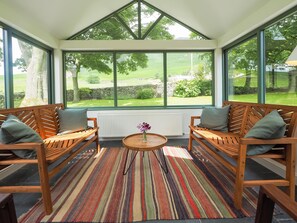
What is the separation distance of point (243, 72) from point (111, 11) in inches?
113

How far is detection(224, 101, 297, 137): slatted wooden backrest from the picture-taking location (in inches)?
77.7

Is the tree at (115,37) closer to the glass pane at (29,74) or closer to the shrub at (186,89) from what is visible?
the glass pane at (29,74)

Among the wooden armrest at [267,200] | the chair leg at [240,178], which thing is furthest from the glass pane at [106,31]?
the wooden armrest at [267,200]

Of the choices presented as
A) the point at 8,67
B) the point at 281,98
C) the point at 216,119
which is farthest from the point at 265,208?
the point at 8,67

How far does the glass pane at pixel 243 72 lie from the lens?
10.7 feet

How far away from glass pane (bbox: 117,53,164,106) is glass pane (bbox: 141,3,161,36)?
23.2 inches

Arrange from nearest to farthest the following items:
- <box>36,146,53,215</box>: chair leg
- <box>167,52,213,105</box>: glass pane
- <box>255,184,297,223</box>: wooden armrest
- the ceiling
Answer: <box>255,184,297,223</box>: wooden armrest
<box>36,146,53,215</box>: chair leg
the ceiling
<box>167,52,213,105</box>: glass pane

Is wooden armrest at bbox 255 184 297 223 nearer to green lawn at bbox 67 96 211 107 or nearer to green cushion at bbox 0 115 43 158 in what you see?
green cushion at bbox 0 115 43 158

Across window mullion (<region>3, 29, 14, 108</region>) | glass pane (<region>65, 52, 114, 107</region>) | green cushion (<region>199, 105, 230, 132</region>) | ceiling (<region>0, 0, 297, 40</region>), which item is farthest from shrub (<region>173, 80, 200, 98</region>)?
window mullion (<region>3, 29, 14, 108</region>)

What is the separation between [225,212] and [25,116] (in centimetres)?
260

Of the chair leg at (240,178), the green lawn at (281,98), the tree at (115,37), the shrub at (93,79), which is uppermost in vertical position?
the tree at (115,37)

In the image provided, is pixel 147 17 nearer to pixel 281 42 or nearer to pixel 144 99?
pixel 144 99

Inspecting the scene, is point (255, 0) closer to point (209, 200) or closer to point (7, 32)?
point (209, 200)

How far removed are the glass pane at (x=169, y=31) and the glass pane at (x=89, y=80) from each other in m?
1.12
